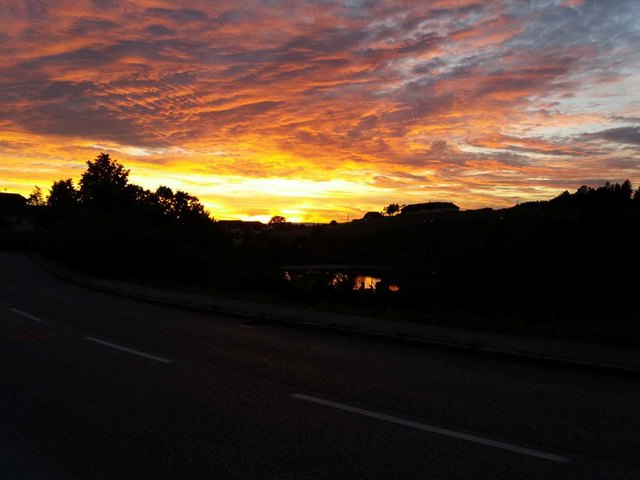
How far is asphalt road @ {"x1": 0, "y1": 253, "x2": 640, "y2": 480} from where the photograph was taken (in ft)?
16.7

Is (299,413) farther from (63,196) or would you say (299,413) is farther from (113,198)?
(63,196)

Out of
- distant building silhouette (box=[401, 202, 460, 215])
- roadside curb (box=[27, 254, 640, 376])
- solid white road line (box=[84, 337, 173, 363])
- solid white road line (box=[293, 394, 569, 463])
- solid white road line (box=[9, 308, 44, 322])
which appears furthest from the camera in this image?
distant building silhouette (box=[401, 202, 460, 215])

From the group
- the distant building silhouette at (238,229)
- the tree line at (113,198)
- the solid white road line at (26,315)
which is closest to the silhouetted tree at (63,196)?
the tree line at (113,198)

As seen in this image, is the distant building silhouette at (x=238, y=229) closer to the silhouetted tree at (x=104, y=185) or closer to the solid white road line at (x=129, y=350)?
the silhouetted tree at (x=104, y=185)

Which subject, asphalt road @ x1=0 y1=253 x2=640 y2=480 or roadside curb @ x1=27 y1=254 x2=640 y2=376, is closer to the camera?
asphalt road @ x1=0 y1=253 x2=640 y2=480

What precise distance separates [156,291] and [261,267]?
190 inches

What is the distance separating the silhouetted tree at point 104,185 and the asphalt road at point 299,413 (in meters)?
71.8

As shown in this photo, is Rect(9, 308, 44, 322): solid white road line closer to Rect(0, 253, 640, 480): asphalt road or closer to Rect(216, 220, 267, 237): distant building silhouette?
Rect(0, 253, 640, 480): asphalt road

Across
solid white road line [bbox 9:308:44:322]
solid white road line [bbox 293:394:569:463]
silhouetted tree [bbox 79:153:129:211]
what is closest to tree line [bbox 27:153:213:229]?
silhouetted tree [bbox 79:153:129:211]

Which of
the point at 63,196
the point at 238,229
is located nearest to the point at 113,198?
the point at 63,196

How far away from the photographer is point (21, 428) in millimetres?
6059

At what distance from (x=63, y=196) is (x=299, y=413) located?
91.9m

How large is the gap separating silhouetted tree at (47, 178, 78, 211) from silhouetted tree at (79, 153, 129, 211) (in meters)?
2.44

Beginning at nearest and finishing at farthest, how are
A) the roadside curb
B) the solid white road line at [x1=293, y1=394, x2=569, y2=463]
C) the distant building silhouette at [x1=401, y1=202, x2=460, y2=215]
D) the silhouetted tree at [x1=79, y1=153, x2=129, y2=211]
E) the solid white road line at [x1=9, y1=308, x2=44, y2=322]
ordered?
the solid white road line at [x1=293, y1=394, x2=569, y2=463] < the roadside curb < the solid white road line at [x1=9, y1=308, x2=44, y2=322] < the silhouetted tree at [x1=79, y1=153, x2=129, y2=211] < the distant building silhouette at [x1=401, y1=202, x2=460, y2=215]
